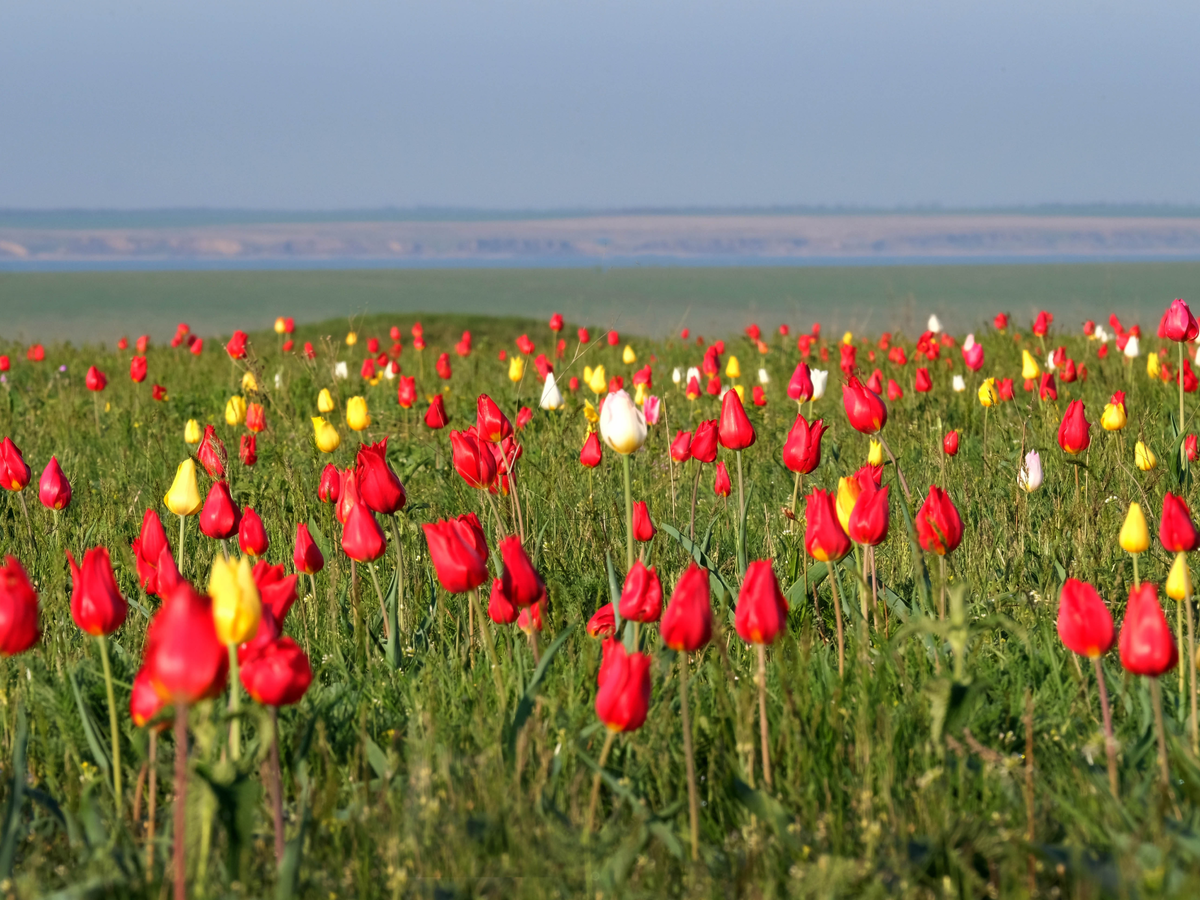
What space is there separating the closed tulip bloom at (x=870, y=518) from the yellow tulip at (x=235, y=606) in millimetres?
1180

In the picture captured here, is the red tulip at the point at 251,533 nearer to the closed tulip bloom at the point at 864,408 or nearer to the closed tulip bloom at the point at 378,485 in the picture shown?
the closed tulip bloom at the point at 378,485

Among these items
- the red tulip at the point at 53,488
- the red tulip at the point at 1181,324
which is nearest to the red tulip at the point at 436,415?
the red tulip at the point at 53,488

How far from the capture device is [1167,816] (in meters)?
1.58

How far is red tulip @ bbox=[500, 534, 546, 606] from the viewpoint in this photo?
76.1 inches

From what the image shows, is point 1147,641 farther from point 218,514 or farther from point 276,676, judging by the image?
point 218,514

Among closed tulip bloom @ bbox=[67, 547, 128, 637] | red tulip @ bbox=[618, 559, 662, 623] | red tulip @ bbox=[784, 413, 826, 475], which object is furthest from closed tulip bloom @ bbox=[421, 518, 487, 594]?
red tulip @ bbox=[784, 413, 826, 475]

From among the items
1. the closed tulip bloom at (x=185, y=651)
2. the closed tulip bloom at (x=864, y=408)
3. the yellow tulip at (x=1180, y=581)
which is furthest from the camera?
the closed tulip bloom at (x=864, y=408)

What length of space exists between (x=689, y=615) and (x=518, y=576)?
1.37ft

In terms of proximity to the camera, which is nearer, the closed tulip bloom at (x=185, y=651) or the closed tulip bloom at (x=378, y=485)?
the closed tulip bloom at (x=185, y=651)

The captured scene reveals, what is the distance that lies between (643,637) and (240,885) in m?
1.30

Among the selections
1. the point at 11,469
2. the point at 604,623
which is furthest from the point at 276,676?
the point at 11,469

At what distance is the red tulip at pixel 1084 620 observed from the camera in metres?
1.67

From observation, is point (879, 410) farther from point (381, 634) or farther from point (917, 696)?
point (381, 634)

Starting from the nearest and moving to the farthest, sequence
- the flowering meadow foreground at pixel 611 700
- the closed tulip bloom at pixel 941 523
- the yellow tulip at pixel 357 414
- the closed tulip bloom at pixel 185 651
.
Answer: the closed tulip bloom at pixel 185 651, the flowering meadow foreground at pixel 611 700, the closed tulip bloom at pixel 941 523, the yellow tulip at pixel 357 414
